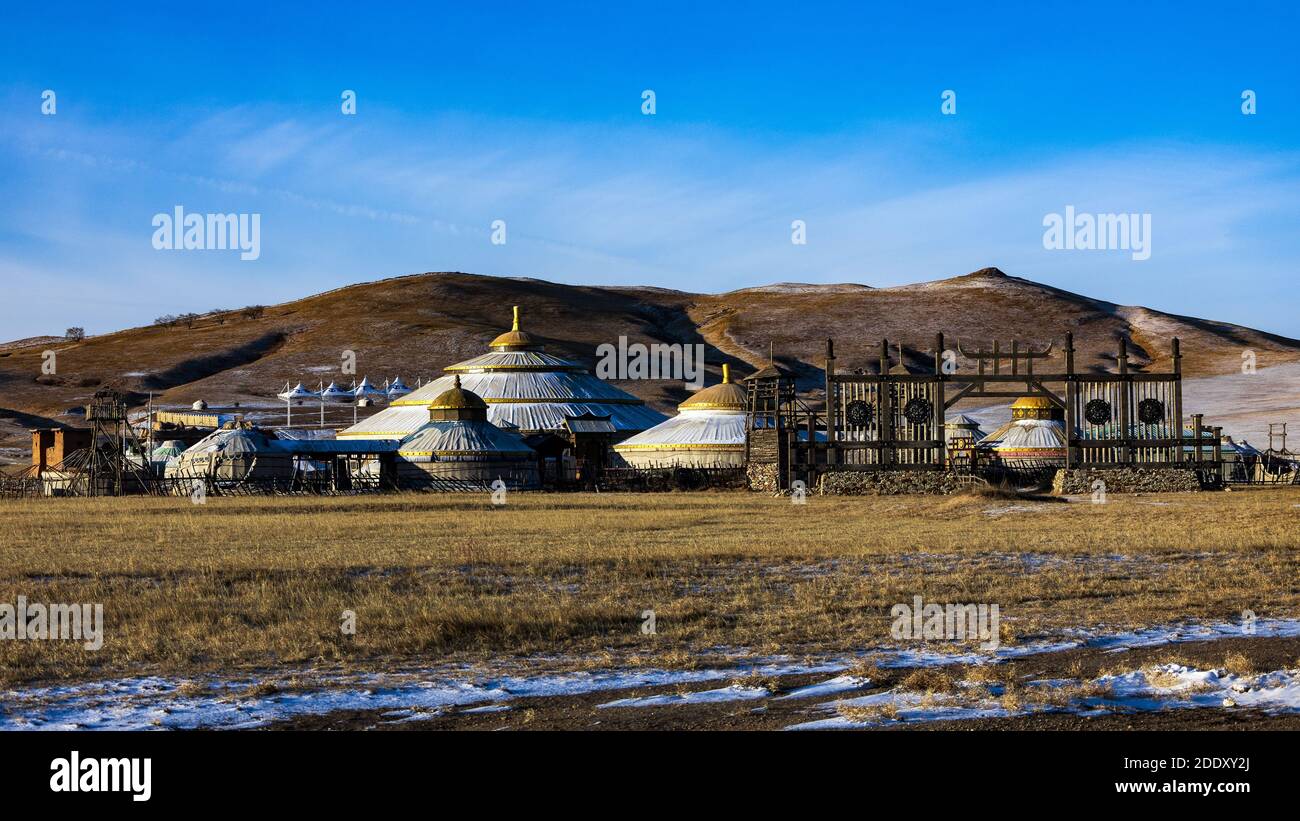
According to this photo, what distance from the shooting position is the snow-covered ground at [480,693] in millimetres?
10891

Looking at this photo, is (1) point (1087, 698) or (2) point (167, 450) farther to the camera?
(2) point (167, 450)

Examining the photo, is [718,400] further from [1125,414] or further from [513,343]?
[1125,414]

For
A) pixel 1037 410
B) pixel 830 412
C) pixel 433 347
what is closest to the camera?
pixel 830 412

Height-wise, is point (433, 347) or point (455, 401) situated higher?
point (433, 347)

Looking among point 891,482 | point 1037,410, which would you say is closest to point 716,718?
point 891,482

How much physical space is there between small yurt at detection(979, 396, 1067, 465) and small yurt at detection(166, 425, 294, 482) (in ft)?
115

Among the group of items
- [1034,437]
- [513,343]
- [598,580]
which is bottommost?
[598,580]

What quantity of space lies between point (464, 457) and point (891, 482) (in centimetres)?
2419

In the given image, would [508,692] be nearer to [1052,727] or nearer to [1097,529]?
[1052,727]

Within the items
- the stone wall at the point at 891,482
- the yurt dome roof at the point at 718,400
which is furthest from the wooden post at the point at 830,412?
the yurt dome roof at the point at 718,400

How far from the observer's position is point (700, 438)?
7250cm
